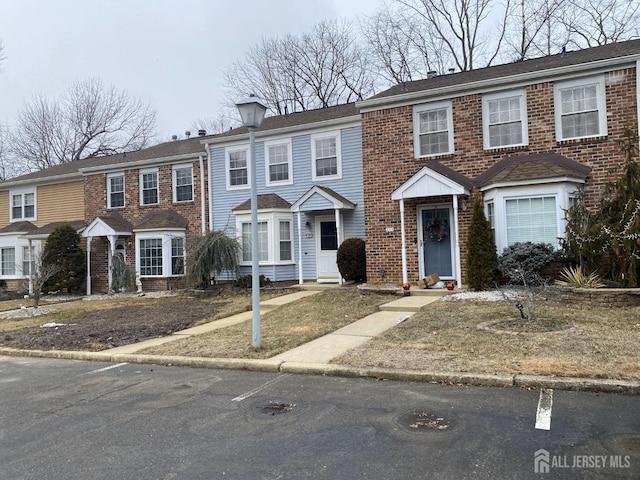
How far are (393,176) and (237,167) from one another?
6.40 m

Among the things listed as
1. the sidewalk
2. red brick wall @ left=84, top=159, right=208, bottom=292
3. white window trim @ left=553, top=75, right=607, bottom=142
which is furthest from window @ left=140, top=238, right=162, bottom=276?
white window trim @ left=553, top=75, right=607, bottom=142

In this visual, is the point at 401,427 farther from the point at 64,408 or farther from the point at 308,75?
the point at 308,75

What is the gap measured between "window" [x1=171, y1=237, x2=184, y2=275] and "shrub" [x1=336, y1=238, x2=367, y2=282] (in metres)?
6.94

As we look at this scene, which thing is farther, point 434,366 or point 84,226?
point 84,226

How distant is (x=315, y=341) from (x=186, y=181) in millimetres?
12943

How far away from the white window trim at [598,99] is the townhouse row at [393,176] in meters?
0.02

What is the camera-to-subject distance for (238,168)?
18.0 metres

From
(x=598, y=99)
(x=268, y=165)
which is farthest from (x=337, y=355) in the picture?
(x=268, y=165)

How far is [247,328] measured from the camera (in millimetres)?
9711

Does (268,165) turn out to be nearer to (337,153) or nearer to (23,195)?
(337,153)

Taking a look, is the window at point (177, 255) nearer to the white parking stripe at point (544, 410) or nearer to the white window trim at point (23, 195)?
the white window trim at point (23, 195)

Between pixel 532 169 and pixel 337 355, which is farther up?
pixel 532 169

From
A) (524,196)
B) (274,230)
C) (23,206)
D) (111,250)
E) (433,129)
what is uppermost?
(433,129)

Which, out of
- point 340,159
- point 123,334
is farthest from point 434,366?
point 340,159
